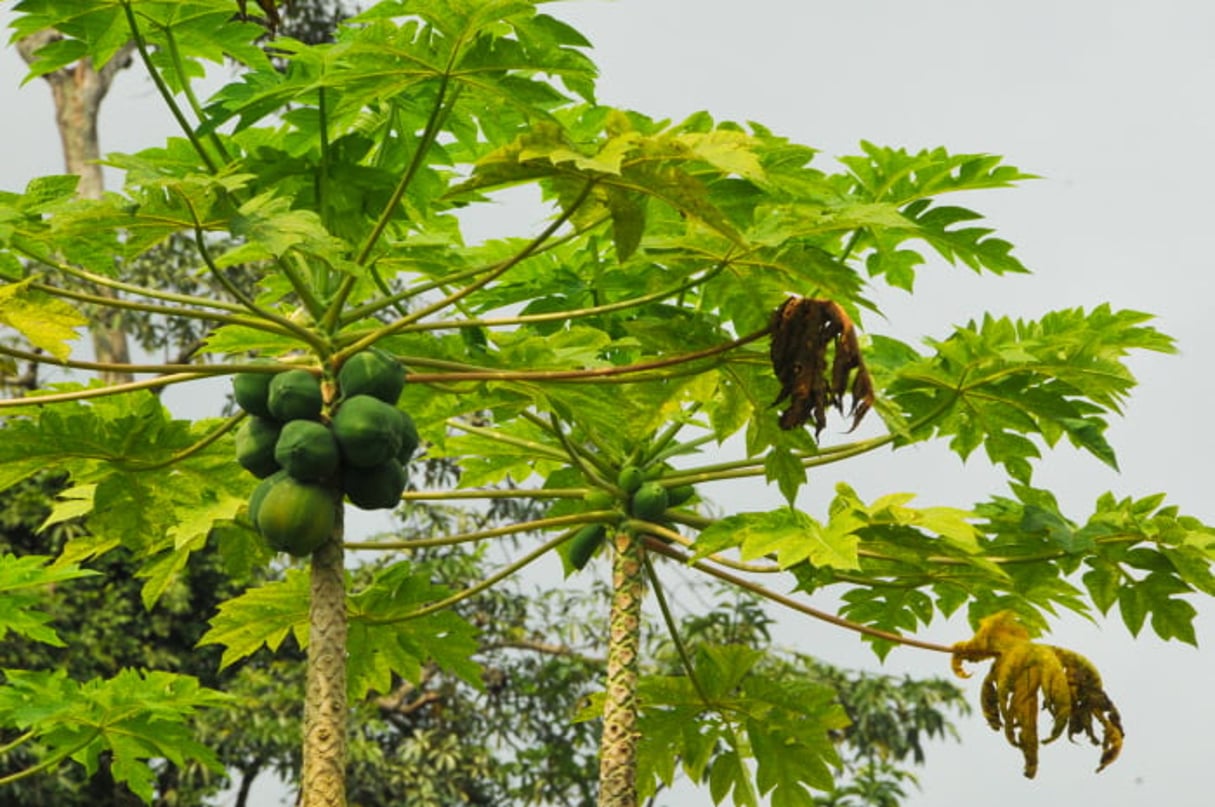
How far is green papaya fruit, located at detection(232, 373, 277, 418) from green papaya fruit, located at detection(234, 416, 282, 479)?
0.03 m

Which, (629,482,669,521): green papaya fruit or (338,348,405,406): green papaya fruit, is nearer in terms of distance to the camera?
(338,348,405,406): green papaya fruit

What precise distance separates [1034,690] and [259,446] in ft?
6.89

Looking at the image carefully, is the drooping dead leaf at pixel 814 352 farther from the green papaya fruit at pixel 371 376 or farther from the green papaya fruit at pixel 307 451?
the green papaya fruit at pixel 307 451

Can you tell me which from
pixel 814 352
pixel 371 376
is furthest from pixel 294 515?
pixel 814 352

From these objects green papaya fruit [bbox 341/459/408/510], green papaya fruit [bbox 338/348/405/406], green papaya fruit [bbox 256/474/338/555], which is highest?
green papaya fruit [bbox 338/348/405/406]

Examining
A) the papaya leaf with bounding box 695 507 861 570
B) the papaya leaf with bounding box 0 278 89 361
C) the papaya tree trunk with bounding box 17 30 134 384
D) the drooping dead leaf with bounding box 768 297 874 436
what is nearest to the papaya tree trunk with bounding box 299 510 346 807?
the papaya leaf with bounding box 0 278 89 361

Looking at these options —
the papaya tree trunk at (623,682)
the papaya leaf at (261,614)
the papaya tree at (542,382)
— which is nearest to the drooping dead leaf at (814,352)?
the papaya tree at (542,382)

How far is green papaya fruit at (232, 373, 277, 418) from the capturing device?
4512mm

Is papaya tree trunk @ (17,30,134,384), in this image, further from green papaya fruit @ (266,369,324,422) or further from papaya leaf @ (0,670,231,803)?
green papaya fruit @ (266,369,324,422)

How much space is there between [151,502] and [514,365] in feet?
3.93

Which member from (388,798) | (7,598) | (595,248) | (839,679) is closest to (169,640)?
(388,798)

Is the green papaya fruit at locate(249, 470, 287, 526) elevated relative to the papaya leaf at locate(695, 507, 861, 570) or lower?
elevated

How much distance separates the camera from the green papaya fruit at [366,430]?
4.25 m

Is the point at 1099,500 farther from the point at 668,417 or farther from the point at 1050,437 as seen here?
the point at 668,417
